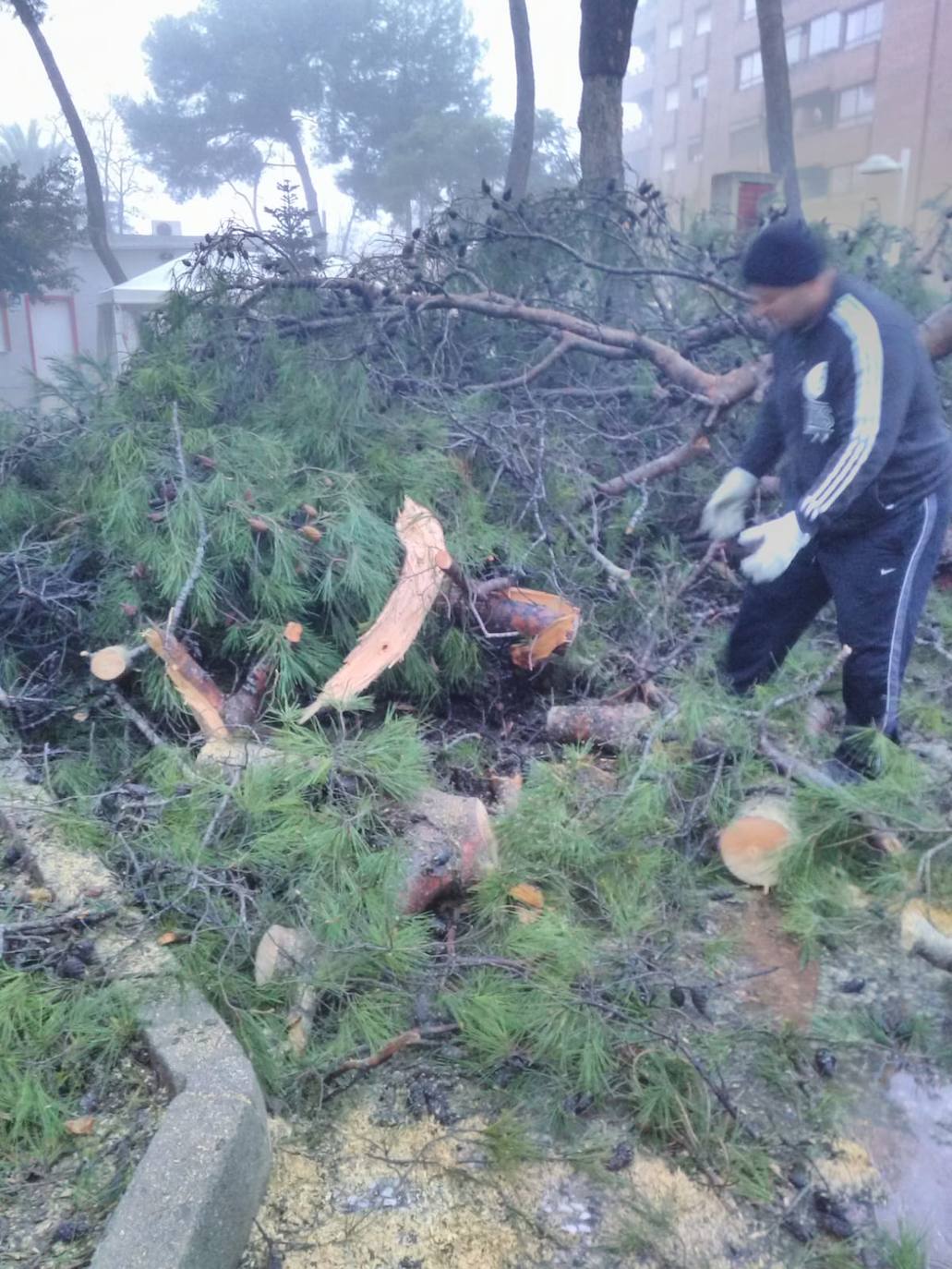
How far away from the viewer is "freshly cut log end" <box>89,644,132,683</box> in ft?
10.5

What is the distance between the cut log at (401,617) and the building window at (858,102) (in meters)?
13.5

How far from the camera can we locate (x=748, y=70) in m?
16.6

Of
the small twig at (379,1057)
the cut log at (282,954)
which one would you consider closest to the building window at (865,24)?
the cut log at (282,954)

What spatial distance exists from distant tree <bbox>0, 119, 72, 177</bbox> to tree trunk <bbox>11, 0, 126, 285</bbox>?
0.23 m

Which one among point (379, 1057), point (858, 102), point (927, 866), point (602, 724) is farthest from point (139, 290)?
point (858, 102)

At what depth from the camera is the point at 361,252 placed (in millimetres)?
5012

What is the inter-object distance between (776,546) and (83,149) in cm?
1063

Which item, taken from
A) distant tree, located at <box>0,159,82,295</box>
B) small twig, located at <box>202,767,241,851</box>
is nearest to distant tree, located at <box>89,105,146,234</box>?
distant tree, located at <box>0,159,82,295</box>

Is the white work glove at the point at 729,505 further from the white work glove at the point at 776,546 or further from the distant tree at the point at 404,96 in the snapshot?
the distant tree at the point at 404,96

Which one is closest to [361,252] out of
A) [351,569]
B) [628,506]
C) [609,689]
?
[628,506]

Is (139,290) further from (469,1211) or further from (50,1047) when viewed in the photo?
(469,1211)

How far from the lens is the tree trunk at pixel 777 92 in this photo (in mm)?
9898

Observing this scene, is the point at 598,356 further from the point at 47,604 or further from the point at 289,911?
the point at 289,911

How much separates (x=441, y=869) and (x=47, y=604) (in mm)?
1896
